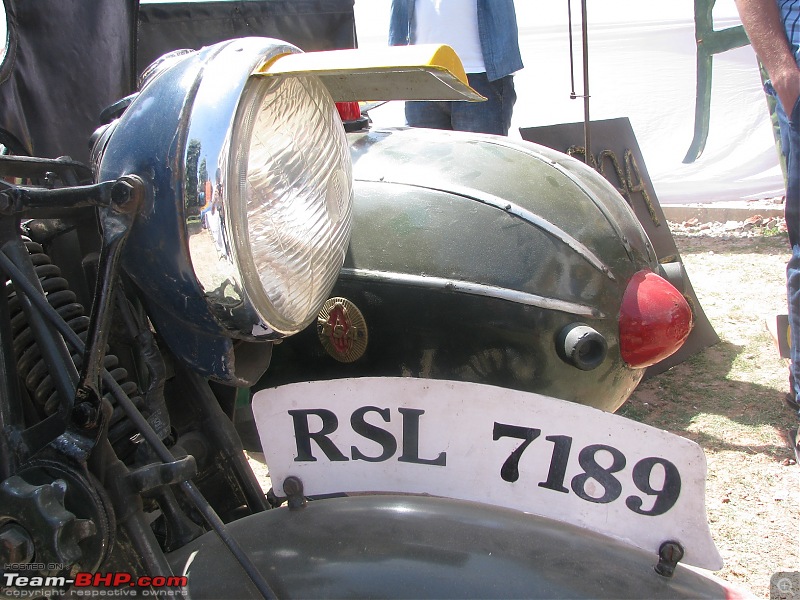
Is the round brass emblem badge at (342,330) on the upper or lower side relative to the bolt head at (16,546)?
upper

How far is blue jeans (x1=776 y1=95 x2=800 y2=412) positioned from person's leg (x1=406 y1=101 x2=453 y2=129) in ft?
4.77

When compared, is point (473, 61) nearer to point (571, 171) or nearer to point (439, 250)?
point (571, 171)

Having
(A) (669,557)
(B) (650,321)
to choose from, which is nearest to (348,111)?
(B) (650,321)

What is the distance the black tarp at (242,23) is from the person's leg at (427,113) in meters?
0.76

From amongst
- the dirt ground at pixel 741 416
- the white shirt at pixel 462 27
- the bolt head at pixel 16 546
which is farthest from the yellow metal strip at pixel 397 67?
the white shirt at pixel 462 27

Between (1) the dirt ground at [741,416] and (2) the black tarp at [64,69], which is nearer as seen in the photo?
(2) the black tarp at [64,69]

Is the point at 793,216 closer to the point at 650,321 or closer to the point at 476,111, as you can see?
the point at 650,321

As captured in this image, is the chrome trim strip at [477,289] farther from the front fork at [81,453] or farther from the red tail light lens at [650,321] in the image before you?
the front fork at [81,453]

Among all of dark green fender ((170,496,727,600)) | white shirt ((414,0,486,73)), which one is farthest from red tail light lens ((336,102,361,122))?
white shirt ((414,0,486,73))

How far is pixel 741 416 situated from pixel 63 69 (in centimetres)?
244

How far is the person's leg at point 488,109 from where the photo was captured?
11.3ft

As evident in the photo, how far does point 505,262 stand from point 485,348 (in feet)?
0.51

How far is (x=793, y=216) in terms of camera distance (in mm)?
2359

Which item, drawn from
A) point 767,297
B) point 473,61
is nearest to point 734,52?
point 767,297
